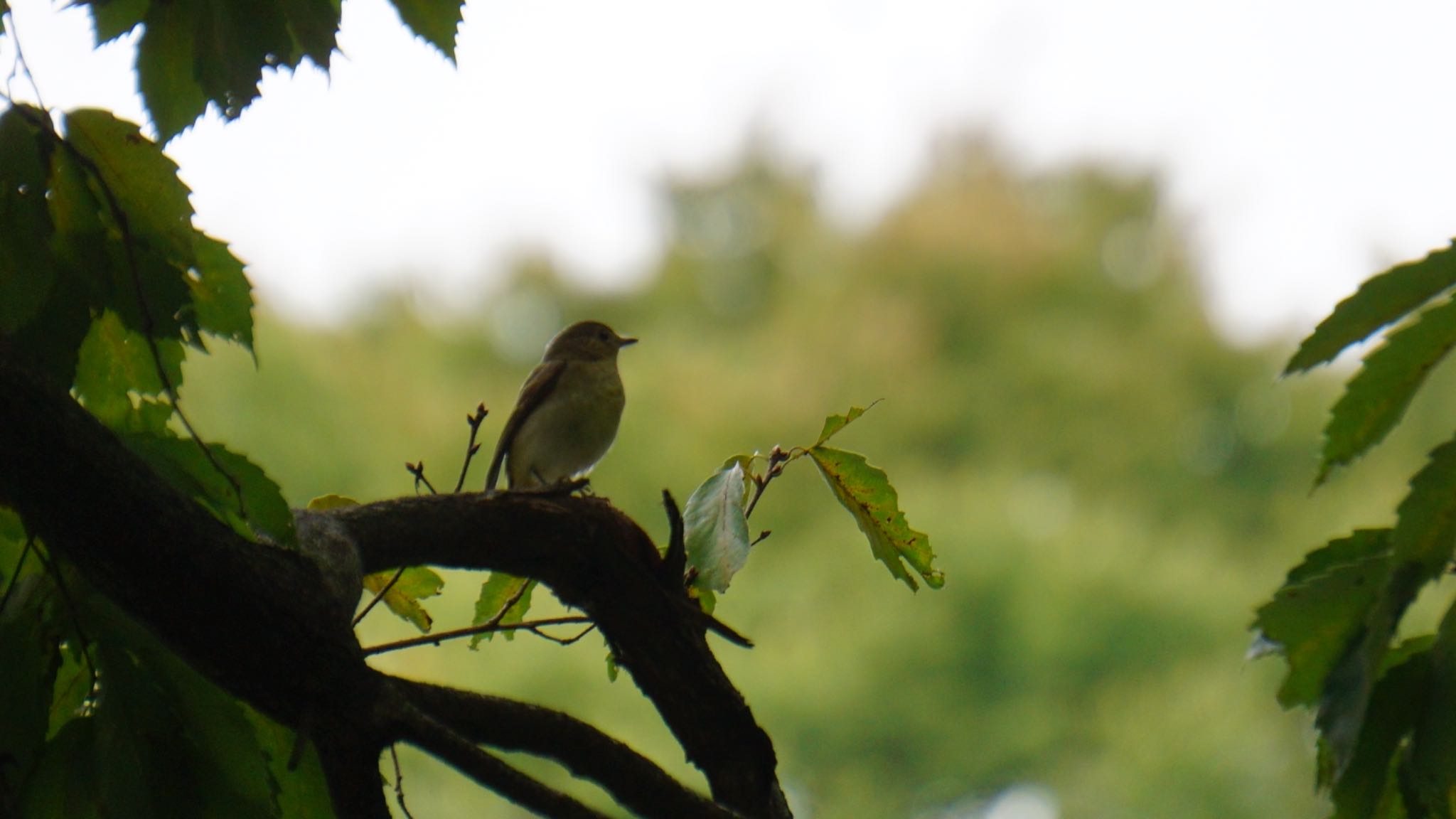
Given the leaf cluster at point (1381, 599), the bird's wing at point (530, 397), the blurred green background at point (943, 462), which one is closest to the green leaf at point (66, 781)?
the leaf cluster at point (1381, 599)

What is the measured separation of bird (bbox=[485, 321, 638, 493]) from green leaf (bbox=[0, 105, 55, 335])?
3.38 m

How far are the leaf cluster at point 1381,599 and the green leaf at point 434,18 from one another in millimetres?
974

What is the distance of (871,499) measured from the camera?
2092 millimetres

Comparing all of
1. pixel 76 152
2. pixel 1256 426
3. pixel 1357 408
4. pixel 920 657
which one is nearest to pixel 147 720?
pixel 76 152

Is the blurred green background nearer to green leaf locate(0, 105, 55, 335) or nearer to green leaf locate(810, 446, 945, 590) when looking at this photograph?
green leaf locate(810, 446, 945, 590)

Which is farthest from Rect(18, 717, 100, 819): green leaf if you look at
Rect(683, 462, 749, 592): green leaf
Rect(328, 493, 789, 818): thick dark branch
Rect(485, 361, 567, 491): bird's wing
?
Rect(485, 361, 567, 491): bird's wing

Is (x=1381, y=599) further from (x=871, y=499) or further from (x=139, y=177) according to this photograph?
(x=139, y=177)

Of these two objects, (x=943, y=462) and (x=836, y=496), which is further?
(x=943, y=462)

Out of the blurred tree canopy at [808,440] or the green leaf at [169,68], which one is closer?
the blurred tree canopy at [808,440]

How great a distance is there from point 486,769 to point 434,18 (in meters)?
0.85

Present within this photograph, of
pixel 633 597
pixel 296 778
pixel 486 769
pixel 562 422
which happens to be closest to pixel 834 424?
pixel 633 597

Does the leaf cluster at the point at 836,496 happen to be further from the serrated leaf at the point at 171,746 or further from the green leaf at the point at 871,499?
the serrated leaf at the point at 171,746

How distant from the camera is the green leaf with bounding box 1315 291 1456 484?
3.61 feet

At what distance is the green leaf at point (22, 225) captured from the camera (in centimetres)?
132
